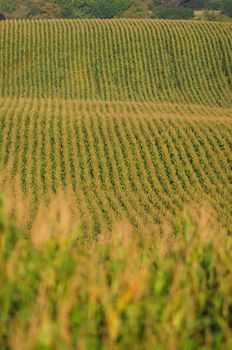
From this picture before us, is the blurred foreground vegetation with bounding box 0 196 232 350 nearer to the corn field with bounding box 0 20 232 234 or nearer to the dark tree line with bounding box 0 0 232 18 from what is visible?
the corn field with bounding box 0 20 232 234

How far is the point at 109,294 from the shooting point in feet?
11.0

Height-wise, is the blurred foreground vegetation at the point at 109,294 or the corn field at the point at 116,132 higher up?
the blurred foreground vegetation at the point at 109,294

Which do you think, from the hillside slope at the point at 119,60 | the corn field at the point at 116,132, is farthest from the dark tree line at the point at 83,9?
the corn field at the point at 116,132

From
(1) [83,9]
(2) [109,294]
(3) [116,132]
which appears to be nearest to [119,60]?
(3) [116,132]

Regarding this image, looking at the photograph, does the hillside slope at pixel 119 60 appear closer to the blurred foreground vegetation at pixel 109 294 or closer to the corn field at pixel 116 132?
the corn field at pixel 116 132

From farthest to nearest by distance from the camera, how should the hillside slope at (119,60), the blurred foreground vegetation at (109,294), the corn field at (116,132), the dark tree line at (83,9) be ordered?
the dark tree line at (83,9) → the hillside slope at (119,60) → the corn field at (116,132) → the blurred foreground vegetation at (109,294)

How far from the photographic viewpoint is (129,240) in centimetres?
412

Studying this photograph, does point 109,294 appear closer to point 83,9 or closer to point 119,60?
point 119,60

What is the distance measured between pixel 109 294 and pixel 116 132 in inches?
559

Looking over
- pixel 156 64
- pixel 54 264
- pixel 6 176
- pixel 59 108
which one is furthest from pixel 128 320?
pixel 156 64

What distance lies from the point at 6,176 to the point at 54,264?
36.8 ft

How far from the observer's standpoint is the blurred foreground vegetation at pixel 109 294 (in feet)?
9.80

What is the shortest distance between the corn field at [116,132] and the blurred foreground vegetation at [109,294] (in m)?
0.62

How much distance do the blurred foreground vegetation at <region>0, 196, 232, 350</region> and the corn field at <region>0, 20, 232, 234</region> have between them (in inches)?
24.2
